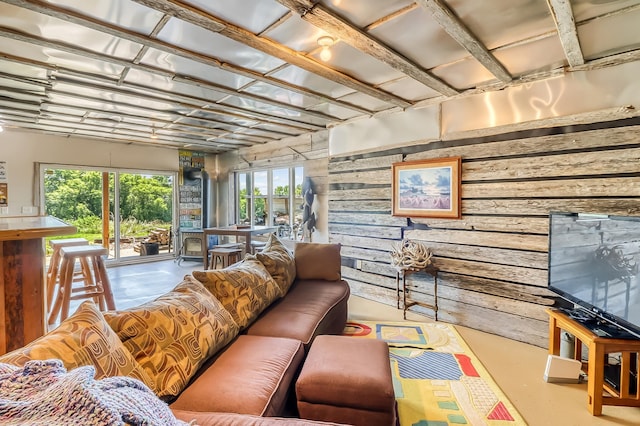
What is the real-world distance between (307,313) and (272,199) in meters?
4.07

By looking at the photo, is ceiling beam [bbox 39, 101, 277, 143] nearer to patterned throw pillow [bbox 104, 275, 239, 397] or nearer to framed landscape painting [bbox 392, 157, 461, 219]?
framed landscape painting [bbox 392, 157, 461, 219]

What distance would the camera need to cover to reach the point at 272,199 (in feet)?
20.6

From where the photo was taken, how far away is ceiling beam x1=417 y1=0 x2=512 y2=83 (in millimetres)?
1755

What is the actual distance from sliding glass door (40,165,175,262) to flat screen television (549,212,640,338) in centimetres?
694

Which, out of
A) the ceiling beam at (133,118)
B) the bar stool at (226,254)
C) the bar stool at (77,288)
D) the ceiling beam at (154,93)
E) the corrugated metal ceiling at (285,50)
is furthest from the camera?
the bar stool at (226,254)

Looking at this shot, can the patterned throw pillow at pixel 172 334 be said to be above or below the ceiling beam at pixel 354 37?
below

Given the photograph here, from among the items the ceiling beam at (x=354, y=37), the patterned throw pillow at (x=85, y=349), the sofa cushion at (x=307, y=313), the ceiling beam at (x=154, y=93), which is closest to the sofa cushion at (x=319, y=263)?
the sofa cushion at (x=307, y=313)

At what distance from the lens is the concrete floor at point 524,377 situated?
1.97m

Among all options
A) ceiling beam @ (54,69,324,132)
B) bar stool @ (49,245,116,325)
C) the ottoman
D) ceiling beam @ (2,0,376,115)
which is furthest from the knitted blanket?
ceiling beam @ (54,69,324,132)

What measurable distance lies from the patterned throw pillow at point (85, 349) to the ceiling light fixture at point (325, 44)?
80.4 inches

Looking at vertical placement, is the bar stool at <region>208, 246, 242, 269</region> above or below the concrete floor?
above

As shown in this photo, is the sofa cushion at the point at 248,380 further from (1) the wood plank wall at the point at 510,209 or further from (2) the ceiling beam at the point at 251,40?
(1) the wood plank wall at the point at 510,209

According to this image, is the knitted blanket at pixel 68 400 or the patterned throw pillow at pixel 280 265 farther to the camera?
the patterned throw pillow at pixel 280 265

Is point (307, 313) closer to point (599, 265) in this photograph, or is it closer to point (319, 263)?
point (319, 263)
